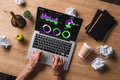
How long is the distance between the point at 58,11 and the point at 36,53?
249 millimetres

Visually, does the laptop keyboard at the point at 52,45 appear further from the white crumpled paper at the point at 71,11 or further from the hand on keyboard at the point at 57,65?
the white crumpled paper at the point at 71,11

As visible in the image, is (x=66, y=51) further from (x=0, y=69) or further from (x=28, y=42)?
(x=0, y=69)

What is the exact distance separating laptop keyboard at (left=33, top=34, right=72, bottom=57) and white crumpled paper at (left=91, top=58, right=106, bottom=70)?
0.14 m

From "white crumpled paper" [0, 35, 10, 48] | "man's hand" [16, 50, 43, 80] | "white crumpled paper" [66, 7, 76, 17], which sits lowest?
"man's hand" [16, 50, 43, 80]

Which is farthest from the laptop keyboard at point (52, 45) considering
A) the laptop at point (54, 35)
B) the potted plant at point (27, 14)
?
the potted plant at point (27, 14)

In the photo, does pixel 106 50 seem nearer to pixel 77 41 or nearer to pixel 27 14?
pixel 77 41

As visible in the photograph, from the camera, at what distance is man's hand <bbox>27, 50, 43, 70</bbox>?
132 cm

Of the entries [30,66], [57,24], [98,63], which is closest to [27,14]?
[57,24]

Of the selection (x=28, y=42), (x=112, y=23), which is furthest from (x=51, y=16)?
(x=112, y=23)

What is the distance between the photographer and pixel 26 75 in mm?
1319

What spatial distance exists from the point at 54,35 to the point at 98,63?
27 centimetres

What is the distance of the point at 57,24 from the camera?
134 centimetres

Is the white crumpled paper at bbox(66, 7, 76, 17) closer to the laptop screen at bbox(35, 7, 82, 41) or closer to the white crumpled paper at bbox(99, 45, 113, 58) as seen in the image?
the laptop screen at bbox(35, 7, 82, 41)

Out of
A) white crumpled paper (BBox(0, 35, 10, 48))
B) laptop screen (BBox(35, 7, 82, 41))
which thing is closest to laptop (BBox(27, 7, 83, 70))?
laptop screen (BBox(35, 7, 82, 41))
